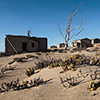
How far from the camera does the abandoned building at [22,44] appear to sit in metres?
18.5

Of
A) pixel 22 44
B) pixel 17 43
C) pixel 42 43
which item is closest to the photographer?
pixel 17 43

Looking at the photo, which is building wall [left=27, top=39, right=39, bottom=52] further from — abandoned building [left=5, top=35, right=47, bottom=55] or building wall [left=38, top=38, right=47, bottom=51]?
building wall [left=38, top=38, right=47, bottom=51]

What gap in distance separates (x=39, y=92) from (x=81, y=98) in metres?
0.91

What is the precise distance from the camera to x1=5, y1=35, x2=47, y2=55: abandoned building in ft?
60.8

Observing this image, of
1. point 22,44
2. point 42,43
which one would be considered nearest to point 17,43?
point 22,44

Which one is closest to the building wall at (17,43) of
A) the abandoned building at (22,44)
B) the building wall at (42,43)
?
the abandoned building at (22,44)

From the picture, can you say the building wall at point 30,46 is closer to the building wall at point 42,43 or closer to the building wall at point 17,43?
the building wall at point 17,43

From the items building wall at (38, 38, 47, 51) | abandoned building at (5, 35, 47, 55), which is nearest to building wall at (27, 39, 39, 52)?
abandoned building at (5, 35, 47, 55)

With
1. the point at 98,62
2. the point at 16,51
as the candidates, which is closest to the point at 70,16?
the point at 98,62

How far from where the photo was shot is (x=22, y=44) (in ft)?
65.4

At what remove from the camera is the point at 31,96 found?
6.97 ft

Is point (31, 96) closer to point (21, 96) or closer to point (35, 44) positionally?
point (21, 96)

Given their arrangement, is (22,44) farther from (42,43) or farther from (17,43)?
(42,43)

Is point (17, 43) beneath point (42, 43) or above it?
beneath
